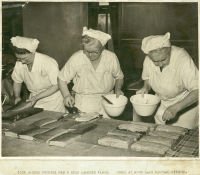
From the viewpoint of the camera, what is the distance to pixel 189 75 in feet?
6.45

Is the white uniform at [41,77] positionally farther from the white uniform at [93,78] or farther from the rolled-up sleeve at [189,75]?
the rolled-up sleeve at [189,75]

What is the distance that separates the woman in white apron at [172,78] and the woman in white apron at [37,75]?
2.12 ft

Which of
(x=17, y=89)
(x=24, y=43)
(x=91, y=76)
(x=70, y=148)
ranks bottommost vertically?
(x=70, y=148)

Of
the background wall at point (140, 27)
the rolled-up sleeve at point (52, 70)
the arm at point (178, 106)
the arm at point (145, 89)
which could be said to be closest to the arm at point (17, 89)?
the rolled-up sleeve at point (52, 70)

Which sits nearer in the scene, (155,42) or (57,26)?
(155,42)

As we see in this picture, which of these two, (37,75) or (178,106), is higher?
(37,75)

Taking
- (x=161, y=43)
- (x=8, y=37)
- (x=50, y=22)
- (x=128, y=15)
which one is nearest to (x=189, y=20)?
(x=161, y=43)

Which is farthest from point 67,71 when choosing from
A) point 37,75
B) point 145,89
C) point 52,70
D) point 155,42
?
point 155,42

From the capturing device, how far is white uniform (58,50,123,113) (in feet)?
7.68

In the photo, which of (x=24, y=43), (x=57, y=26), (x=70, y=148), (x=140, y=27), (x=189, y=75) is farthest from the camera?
(x=140, y=27)

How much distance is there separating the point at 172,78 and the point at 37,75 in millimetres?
950

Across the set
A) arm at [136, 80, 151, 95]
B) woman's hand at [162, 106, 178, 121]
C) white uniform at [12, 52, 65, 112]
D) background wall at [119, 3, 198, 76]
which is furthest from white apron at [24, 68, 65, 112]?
background wall at [119, 3, 198, 76]

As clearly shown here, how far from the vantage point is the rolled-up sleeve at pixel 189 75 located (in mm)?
1910

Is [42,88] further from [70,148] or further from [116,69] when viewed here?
[70,148]
